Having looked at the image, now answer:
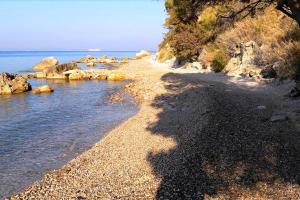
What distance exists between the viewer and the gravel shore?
9328mm

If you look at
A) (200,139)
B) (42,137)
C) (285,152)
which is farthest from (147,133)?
(285,152)

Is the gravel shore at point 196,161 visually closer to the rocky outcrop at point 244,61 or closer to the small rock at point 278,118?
the small rock at point 278,118

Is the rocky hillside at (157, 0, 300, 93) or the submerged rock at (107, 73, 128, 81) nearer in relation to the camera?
the rocky hillside at (157, 0, 300, 93)

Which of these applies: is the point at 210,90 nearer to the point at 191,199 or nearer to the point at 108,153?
the point at 108,153

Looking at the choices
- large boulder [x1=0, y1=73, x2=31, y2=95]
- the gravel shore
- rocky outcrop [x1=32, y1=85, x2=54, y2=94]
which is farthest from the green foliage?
large boulder [x1=0, y1=73, x2=31, y2=95]

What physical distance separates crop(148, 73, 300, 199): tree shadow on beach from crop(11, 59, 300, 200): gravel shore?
0.07 ft

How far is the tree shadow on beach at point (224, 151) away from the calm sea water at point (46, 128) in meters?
3.73

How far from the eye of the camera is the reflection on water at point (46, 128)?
1370cm

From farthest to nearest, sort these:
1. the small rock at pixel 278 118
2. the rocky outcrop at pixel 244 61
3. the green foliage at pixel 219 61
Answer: the green foliage at pixel 219 61
the rocky outcrop at pixel 244 61
the small rock at pixel 278 118

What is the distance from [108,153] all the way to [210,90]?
9791 millimetres

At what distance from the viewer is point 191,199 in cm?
873

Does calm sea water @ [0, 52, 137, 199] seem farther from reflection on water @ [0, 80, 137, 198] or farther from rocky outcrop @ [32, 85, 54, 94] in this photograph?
rocky outcrop @ [32, 85, 54, 94]

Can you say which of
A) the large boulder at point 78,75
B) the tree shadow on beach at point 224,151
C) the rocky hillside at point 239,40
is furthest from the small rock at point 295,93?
the large boulder at point 78,75

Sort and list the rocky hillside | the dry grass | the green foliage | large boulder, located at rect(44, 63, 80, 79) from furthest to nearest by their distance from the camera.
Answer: large boulder, located at rect(44, 63, 80, 79)
the green foliage
the dry grass
the rocky hillside
